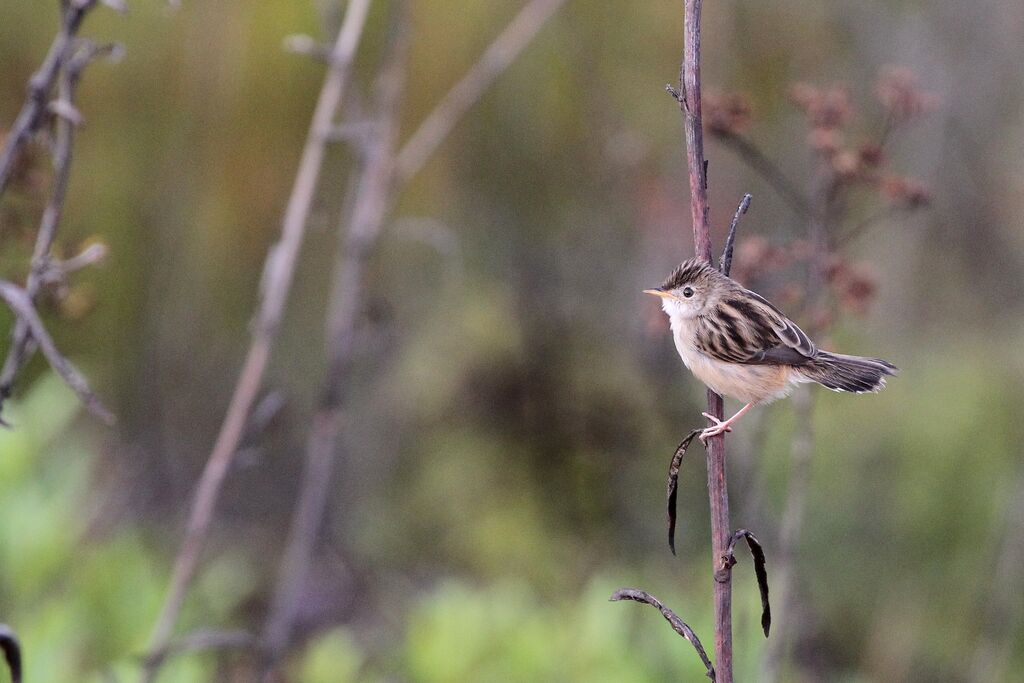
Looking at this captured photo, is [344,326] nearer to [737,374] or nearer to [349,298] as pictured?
[349,298]

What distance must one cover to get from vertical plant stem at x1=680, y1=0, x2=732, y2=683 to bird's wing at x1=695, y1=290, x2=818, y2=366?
825 millimetres

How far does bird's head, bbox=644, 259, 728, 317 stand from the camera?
2.09m

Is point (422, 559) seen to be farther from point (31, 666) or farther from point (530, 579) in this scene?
point (31, 666)

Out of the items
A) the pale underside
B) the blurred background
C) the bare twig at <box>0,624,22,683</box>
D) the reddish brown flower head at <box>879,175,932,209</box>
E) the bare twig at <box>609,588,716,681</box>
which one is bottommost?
the blurred background

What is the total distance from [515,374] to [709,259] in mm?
4146

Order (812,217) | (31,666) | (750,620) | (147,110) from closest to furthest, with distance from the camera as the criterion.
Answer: (812,217)
(31,666)
(750,620)
(147,110)

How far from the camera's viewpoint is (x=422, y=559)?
17.1ft

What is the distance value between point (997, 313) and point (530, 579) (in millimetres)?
3959

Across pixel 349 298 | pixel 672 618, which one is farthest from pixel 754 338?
pixel 349 298

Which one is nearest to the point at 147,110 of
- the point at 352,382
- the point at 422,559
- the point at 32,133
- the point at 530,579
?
the point at 352,382

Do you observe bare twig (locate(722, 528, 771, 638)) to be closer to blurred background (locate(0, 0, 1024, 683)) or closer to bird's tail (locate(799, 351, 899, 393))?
bird's tail (locate(799, 351, 899, 393))

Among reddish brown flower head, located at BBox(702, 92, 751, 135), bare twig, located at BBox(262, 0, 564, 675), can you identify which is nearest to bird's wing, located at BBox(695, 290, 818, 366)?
reddish brown flower head, located at BBox(702, 92, 751, 135)

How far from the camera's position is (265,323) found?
2631 mm

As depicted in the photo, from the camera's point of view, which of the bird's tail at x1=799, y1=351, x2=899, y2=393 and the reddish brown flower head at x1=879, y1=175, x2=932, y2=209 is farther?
the reddish brown flower head at x1=879, y1=175, x2=932, y2=209
